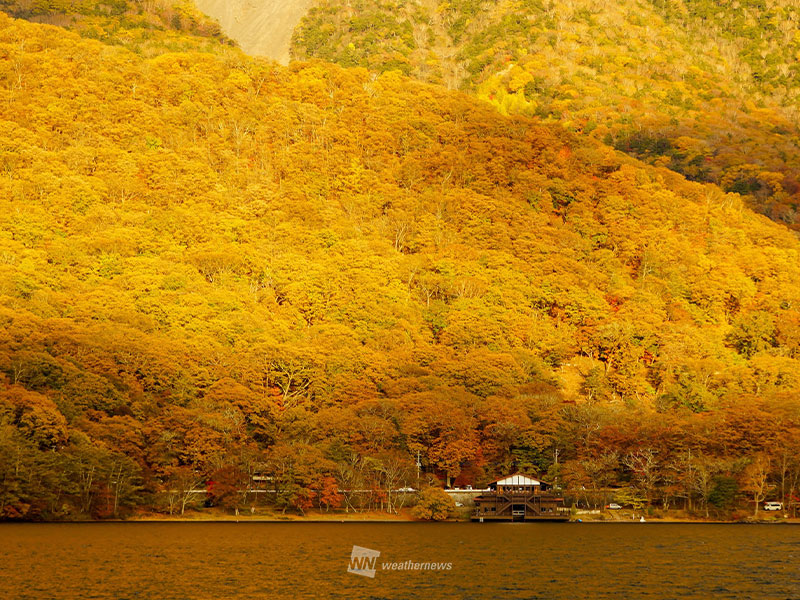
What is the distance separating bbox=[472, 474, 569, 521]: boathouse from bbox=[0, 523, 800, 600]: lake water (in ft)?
35.5

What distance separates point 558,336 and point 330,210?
1522 inches

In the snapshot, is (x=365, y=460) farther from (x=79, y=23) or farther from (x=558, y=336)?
(x=79, y=23)

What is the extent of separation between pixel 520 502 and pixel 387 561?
33687 millimetres

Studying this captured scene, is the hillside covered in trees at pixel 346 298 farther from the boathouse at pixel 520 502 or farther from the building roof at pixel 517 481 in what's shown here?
the building roof at pixel 517 481

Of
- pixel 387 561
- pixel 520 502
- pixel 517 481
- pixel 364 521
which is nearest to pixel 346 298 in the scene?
pixel 517 481

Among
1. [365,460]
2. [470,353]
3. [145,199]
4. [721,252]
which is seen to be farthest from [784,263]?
[145,199]

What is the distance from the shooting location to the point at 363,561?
1869 inches

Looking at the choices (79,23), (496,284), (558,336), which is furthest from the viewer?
(79,23)

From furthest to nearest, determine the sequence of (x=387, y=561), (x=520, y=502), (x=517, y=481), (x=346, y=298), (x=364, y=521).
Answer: (x=346, y=298)
(x=517, y=481)
(x=520, y=502)
(x=364, y=521)
(x=387, y=561)

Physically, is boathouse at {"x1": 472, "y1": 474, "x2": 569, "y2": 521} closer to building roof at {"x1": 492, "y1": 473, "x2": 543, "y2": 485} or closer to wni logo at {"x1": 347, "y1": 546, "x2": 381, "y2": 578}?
building roof at {"x1": 492, "y1": 473, "x2": 543, "y2": 485}

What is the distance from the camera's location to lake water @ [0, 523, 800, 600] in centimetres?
3847

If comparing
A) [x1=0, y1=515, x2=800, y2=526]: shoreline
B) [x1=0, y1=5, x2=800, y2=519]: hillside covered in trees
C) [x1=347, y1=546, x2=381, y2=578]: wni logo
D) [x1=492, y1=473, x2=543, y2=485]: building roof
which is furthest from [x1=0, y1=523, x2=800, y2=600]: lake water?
[x1=492, y1=473, x2=543, y2=485]: building roof

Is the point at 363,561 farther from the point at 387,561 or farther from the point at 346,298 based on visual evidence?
the point at 346,298

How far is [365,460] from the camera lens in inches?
3049
